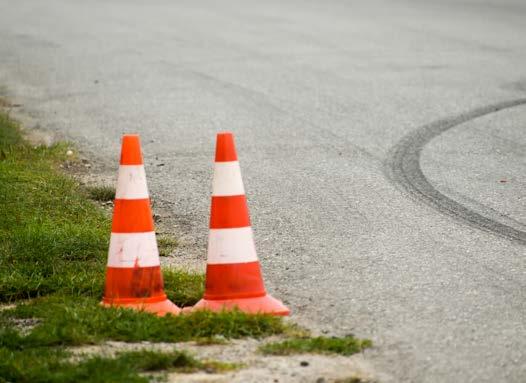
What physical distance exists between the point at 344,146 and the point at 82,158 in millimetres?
2218

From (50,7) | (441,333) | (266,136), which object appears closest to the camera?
(441,333)

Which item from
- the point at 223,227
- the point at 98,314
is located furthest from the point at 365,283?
the point at 98,314

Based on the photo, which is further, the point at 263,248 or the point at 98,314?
the point at 263,248

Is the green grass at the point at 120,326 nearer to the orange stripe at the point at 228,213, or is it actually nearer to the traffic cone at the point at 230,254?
the traffic cone at the point at 230,254

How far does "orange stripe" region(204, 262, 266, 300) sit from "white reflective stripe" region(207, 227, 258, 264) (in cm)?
3

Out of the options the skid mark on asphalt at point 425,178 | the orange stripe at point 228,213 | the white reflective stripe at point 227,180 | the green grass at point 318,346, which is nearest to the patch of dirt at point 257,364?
the green grass at point 318,346

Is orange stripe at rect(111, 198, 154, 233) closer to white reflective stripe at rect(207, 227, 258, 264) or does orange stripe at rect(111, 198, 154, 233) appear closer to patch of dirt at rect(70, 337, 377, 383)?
white reflective stripe at rect(207, 227, 258, 264)

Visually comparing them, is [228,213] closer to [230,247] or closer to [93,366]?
[230,247]

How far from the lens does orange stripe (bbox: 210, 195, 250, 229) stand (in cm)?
568

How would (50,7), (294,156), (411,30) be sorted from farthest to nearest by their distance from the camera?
(50,7)
(411,30)
(294,156)

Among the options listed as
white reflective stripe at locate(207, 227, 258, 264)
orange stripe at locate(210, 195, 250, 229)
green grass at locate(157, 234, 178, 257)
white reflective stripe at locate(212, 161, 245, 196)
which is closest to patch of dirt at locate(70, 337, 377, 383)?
white reflective stripe at locate(207, 227, 258, 264)

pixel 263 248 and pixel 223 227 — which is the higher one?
pixel 223 227

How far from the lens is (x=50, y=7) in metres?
23.8

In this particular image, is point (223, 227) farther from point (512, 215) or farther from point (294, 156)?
point (294, 156)
